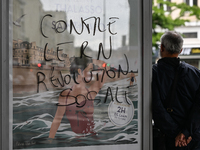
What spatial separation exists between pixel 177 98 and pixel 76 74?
1106 mm

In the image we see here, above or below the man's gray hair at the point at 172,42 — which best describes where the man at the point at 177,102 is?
below

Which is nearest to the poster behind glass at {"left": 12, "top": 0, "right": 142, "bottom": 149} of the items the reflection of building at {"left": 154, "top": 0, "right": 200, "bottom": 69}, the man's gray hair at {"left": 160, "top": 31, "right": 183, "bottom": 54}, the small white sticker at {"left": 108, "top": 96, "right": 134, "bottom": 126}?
the small white sticker at {"left": 108, "top": 96, "right": 134, "bottom": 126}

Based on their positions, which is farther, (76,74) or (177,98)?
(177,98)

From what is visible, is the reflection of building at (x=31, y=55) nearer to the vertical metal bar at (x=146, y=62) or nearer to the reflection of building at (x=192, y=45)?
the vertical metal bar at (x=146, y=62)

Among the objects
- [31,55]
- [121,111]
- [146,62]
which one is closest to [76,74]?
[31,55]

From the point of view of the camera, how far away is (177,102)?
2.42 metres

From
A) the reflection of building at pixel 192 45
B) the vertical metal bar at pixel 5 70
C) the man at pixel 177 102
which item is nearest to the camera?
the vertical metal bar at pixel 5 70

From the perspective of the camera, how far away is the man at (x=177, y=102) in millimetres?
2361

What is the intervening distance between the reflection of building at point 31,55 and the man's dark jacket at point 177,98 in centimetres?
107

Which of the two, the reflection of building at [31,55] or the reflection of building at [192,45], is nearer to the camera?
the reflection of building at [31,55]

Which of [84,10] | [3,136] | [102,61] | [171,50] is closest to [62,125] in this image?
[3,136]

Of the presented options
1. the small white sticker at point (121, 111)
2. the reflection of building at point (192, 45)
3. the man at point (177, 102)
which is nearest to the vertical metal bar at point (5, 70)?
the small white sticker at point (121, 111)

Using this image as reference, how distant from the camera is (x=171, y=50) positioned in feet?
8.30

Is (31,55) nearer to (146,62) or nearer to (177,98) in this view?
(146,62)
